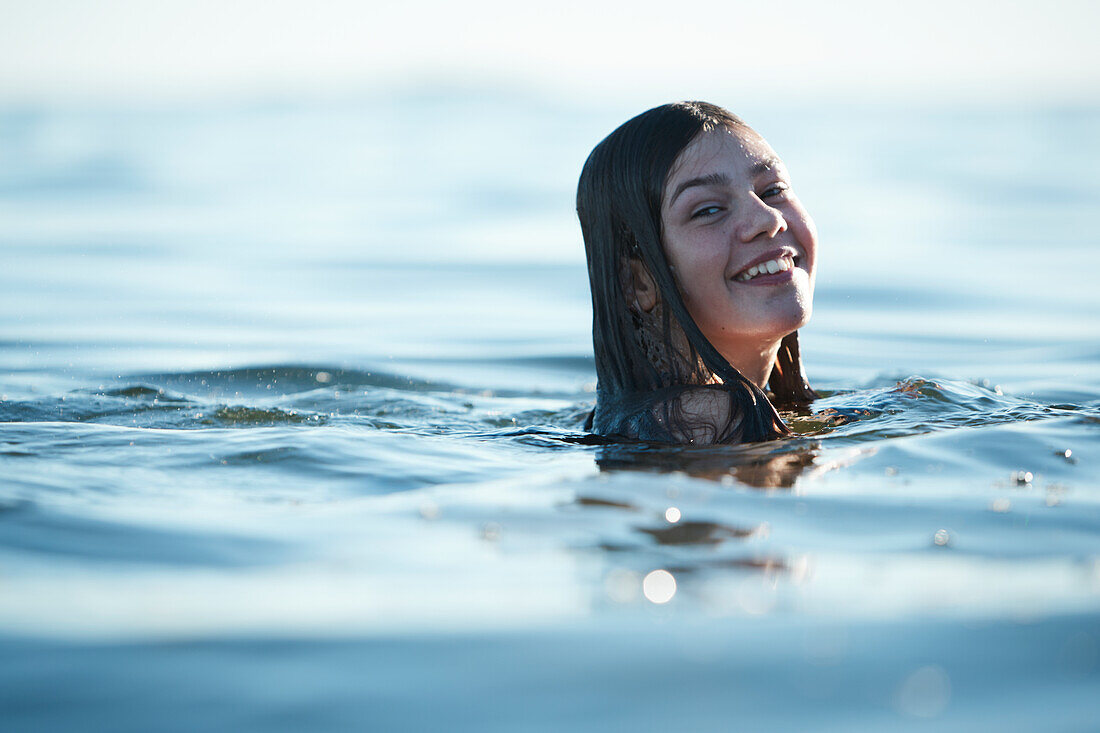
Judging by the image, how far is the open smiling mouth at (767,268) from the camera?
4109 mm

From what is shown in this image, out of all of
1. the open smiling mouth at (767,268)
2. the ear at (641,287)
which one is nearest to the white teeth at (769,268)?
the open smiling mouth at (767,268)

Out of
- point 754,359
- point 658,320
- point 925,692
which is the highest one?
point 658,320

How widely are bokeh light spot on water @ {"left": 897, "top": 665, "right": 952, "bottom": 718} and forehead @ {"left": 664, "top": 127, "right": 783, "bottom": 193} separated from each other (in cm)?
244

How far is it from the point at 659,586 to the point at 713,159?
214cm

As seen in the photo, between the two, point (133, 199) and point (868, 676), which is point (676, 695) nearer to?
point (868, 676)

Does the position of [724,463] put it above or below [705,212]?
below

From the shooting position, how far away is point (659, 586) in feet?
7.89

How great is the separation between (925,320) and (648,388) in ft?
16.3

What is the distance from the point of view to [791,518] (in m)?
2.91

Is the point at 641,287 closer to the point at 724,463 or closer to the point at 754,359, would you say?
the point at 754,359

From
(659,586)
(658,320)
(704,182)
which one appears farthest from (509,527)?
(704,182)

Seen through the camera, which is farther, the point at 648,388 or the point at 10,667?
the point at 648,388

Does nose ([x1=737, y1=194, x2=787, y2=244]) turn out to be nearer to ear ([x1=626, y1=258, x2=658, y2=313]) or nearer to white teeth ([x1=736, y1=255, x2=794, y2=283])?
white teeth ([x1=736, y1=255, x2=794, y2=283])

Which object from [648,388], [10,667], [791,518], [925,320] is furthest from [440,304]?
[10,667]
